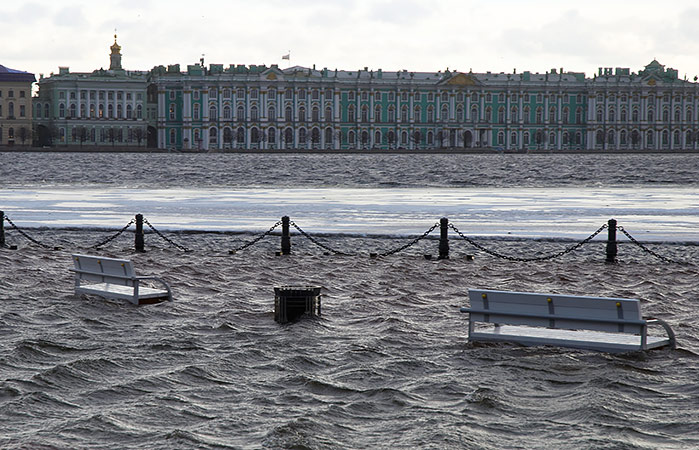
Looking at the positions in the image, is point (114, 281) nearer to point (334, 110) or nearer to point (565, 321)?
point (565, 321)

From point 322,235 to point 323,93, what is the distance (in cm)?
10306

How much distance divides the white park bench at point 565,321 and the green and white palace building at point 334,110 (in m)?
109

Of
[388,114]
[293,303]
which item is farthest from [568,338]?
[388,114]

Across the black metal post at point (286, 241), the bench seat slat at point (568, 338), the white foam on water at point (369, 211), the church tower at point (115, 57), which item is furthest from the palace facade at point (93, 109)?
the bench seat slat at point (568, 338)

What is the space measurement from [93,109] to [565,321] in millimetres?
115724

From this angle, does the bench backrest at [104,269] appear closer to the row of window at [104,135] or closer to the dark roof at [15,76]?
the row of window at [104,135]

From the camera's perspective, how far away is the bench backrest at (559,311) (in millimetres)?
7570

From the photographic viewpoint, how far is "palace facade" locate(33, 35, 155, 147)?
382 ft

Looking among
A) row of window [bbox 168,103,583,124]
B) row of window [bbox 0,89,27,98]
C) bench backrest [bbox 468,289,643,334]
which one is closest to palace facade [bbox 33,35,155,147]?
row of window [bbox 0,89,27,98]

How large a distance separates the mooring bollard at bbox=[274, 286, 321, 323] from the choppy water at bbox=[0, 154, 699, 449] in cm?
14

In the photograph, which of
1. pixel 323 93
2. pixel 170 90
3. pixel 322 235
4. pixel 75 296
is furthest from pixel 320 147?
pixel 75 296

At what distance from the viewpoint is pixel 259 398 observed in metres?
6.58

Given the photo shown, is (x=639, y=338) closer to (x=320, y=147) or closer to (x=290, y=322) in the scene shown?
(x=290, y=322)

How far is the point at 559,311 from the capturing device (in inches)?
309
